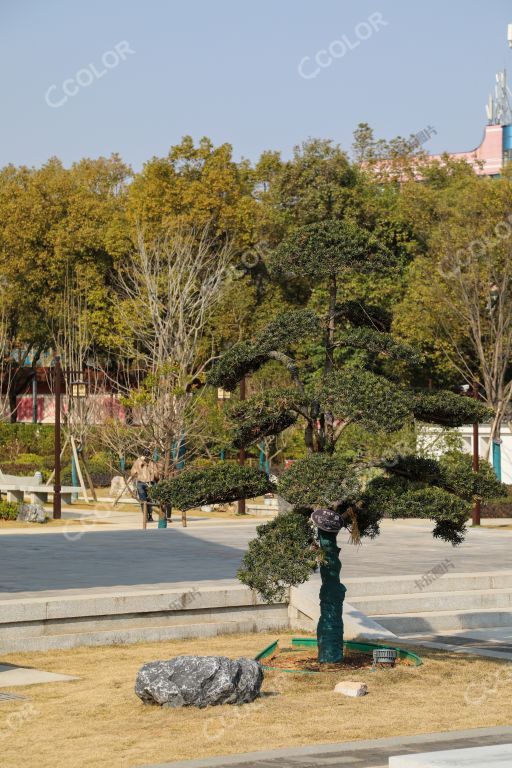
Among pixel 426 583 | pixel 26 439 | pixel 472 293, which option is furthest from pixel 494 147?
pixel 426 583

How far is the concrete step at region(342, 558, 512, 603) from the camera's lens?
52.9 feet

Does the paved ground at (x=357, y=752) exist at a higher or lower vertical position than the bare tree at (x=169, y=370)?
lower

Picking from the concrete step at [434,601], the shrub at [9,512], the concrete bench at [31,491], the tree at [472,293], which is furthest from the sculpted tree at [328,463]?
the tree at [472,293]

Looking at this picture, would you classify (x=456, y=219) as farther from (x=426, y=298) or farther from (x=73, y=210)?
(x=73, y=210)

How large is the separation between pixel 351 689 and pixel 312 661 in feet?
5.04

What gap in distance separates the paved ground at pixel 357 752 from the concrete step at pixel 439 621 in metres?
5.50

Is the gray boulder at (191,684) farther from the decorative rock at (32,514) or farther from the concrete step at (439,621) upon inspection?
the decorative rock at (32,514)

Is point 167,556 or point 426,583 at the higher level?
point 167,556

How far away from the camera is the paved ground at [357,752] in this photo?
8219 millimetres

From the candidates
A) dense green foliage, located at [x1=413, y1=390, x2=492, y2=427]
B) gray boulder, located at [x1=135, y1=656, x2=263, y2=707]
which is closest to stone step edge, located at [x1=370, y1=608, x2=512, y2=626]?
dense green foliage, located at [x1=413, y1=390, x2=492, y2=427]

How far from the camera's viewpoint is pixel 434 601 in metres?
15.9

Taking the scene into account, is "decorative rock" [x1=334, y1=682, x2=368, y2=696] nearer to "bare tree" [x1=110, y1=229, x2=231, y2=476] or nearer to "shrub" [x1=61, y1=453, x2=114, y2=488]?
"bare tree" [x1=110, y1=229, x2=231, y2=476]

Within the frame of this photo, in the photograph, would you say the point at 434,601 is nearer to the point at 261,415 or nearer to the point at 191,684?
the point at 261,415

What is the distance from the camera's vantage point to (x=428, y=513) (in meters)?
11.2
